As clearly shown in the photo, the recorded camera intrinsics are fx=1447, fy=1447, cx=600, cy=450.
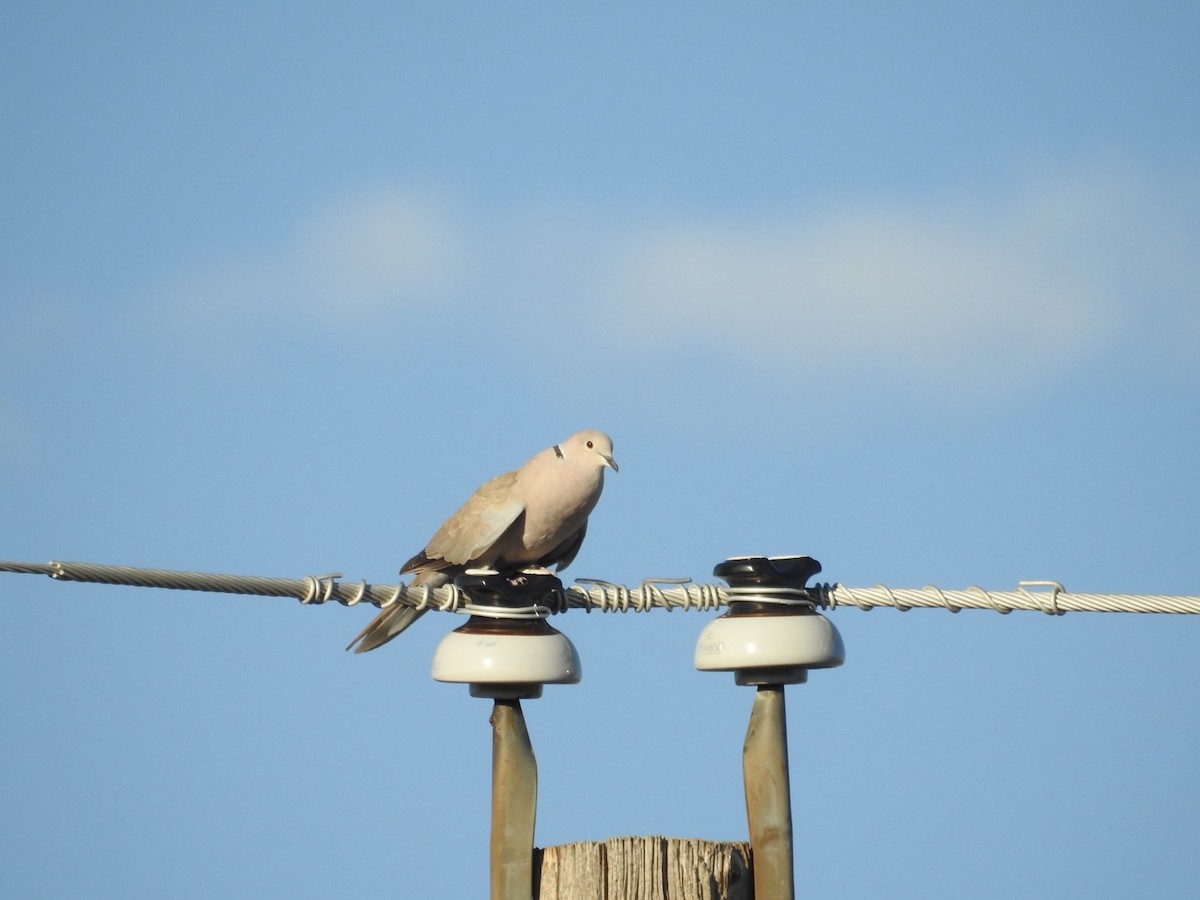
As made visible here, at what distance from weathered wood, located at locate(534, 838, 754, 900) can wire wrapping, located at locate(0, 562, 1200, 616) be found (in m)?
0.92

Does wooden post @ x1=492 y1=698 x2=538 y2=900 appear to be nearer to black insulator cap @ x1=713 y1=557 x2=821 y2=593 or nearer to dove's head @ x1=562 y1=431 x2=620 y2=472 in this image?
black insulator cap @ x1=713 y1=557 x2=821 y2=593

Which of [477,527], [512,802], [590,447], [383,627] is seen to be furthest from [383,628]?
[512,802]

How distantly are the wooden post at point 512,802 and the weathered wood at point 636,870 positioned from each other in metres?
0.08

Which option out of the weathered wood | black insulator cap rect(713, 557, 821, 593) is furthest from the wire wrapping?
the weathered wood

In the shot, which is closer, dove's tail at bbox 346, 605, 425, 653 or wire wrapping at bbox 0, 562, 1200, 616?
wire wrapping at bbox 0, 562, 1200, 616

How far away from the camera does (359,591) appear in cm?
444

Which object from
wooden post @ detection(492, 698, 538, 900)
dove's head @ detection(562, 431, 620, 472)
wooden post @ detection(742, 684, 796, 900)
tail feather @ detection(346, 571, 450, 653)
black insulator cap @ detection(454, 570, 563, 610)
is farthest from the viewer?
dove's head @ detection(562, 431, 620, 472)

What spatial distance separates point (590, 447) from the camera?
651 cm

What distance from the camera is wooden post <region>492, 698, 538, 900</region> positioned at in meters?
4.16

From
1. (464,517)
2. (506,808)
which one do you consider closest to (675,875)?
(506,808)

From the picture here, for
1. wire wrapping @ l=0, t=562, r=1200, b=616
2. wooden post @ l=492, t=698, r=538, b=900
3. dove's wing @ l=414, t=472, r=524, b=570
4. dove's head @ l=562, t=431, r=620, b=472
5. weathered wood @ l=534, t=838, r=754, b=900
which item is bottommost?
weathered wood @ l=534, t=838, r=754, b=900

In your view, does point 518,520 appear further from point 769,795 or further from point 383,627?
point 769,795

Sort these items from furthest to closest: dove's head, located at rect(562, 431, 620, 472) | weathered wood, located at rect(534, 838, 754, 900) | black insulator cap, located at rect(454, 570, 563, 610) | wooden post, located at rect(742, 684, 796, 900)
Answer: dove's head, located at rect(562, 431, 620, 472) → black insulator cap, located at rect(454, 570, 563, 610) → wooden post, located at rect(742, 684, 796, 900) → weathered wood, located at rect(534, 838, 754, 900)

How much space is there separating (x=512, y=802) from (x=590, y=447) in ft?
8.03
